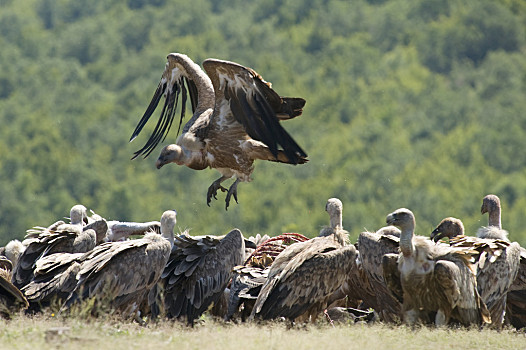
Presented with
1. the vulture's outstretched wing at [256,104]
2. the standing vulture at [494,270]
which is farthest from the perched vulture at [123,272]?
the standing vulture at [494,270]

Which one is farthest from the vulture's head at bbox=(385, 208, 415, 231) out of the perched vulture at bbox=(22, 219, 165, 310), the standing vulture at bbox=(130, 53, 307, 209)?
the perched vulture at bbox=(22, 219, 165, 310)

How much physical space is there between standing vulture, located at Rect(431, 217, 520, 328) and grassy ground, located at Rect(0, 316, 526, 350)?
1.66ft

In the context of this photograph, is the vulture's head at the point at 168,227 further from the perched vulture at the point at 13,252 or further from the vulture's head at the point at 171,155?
the perched vulture at the point at 13,252

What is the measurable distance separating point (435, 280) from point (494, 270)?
2.49ft

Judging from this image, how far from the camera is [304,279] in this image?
7566mm

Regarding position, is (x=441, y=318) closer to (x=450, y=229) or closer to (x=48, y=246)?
(x=450, y=229)

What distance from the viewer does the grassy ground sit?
5.59 metres

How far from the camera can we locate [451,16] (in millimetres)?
43438

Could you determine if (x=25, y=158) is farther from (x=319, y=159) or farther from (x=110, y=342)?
(x=110, y=342)

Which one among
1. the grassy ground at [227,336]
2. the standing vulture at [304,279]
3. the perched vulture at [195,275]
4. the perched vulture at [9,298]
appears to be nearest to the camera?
the grassy ground at [227,336]

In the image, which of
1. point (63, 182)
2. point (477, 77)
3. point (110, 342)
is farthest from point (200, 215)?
point (110, 342)

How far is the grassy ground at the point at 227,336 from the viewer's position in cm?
559

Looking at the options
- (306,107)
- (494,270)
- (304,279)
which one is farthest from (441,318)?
(306,107)

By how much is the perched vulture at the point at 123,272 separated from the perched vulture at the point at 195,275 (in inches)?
8.1
